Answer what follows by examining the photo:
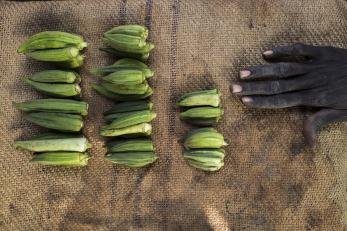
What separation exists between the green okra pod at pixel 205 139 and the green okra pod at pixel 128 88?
63 centimetres

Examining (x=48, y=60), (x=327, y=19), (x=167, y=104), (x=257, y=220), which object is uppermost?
(x=327, y=19)

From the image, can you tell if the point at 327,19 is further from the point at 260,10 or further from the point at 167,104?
the point at 167,104

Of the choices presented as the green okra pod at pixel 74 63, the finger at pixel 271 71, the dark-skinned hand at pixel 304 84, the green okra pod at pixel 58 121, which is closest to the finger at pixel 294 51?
the dark-skinned hand at pixel 304 84

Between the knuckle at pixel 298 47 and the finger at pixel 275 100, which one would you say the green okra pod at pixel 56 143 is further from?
the knuckle at pixel 298 47

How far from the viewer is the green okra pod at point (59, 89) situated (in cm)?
435

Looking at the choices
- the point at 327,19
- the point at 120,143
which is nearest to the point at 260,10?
the point at 327,19

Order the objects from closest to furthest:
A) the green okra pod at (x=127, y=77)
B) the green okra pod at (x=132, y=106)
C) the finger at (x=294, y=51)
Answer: the green okra pod at (x=127, y=77) < the green okra pod at (x=132, y=106) < the finger at (x=294, y=51)

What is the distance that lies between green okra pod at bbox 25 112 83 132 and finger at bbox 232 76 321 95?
1.51 meters

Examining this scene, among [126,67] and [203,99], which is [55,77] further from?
[203,99]

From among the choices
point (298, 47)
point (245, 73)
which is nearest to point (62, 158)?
point (245, 73)

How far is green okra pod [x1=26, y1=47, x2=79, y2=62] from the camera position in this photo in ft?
14.2

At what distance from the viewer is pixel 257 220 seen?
4.48 meters

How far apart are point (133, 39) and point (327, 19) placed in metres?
2.03

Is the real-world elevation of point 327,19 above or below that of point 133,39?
above
